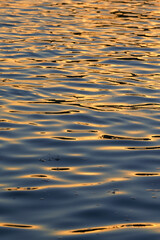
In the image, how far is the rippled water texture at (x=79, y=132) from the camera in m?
5.93

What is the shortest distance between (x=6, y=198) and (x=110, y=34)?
1093 cm

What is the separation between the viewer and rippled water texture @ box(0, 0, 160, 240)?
233 inches

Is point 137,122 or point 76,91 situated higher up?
point 76,91

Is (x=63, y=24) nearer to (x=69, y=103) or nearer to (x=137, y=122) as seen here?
(x=69, y=103)

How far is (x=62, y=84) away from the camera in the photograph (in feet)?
37.5

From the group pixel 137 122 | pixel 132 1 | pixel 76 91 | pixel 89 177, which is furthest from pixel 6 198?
pixel 132 1

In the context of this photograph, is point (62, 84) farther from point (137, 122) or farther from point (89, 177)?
point (89, 177)

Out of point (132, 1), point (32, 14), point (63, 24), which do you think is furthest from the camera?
point (132, 1)

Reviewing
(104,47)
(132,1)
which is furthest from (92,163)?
(132,1)

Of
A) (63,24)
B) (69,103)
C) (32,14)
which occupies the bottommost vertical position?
(69,103)

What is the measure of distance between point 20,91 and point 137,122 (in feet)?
8.25

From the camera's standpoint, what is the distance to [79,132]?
28.5 feet

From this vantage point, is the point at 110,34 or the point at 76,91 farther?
the point at 110,34

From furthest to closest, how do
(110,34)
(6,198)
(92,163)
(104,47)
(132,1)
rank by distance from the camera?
(132,1), (110,34), (104,47), (92,163), (6,198)
